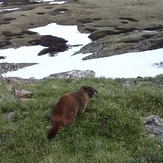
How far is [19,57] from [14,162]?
52471mm

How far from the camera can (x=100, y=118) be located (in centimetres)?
925

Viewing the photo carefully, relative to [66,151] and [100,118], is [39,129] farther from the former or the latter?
[100,118]

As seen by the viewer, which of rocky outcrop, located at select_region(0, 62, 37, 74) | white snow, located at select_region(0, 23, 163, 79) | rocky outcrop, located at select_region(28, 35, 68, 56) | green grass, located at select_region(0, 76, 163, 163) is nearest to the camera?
green grass, located at select_region(0, 76, 163, 163)

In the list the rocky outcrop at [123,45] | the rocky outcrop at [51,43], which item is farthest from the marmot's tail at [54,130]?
the rocky outcrop at [51,43]

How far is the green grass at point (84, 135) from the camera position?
7502 mm

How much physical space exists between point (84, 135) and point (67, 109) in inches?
36.4

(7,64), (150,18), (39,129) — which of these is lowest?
(150,18)

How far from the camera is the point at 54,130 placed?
836cm

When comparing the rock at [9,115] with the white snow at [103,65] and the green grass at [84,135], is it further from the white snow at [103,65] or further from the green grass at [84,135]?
the white snow at [103,65]

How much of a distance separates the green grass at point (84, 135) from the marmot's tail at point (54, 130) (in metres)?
0.13

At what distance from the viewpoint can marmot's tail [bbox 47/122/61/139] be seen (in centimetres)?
828

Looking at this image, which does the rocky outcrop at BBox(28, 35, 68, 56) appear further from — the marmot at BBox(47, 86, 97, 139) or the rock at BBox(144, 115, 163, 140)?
the rock at BBox(144, 115, 163, 140)

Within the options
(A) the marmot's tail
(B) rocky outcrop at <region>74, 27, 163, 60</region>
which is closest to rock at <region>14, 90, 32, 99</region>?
(A) the marmot's tail

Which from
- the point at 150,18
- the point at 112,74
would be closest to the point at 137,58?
the point at 112,74
